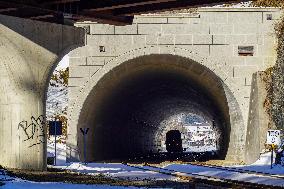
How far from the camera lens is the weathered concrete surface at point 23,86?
16.9 m

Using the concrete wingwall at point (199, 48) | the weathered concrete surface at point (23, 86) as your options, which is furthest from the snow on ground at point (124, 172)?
the concrete wingwall at point (199, 48)

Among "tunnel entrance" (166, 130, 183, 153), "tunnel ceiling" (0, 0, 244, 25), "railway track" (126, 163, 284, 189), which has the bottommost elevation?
"tunnel entrance" (166, 130, 183, 153)

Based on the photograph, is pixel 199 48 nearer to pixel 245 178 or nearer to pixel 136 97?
pixel 136 97

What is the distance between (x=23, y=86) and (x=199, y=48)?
13.8 m

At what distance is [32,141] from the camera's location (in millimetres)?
17438

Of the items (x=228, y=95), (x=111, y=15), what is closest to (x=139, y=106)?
(x=228, y=95)

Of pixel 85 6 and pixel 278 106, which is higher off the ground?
pixel 85 6

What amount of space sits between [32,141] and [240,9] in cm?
1580

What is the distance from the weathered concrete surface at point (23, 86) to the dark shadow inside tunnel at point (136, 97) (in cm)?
1170

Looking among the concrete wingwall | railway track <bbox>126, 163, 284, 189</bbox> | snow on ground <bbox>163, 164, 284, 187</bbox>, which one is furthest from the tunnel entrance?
railway track <bbox>126, 163, 284, 189</bbox>

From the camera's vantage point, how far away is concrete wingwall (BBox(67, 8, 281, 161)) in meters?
28.9

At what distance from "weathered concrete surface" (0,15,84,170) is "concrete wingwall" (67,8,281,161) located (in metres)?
11.5

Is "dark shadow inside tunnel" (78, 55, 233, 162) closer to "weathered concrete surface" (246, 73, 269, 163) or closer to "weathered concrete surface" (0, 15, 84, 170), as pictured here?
"weathered concrete surface" (246, 73, 269, 163)

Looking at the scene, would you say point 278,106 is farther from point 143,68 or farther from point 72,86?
point 72,86
